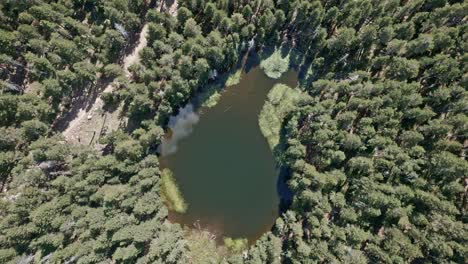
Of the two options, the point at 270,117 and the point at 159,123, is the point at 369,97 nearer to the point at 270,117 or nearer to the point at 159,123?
the point at 270,117

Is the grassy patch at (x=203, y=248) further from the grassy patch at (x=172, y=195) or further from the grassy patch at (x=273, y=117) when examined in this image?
the grassy patch at (x=273, y=117)

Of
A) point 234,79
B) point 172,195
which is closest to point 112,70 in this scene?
point 234,79

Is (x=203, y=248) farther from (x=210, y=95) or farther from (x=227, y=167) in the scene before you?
(x=210, y=95)

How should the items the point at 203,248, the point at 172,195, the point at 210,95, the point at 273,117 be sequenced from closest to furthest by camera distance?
the point at 203,248 < the point at 172,195 < the point at 273,117 < the point at 210,95

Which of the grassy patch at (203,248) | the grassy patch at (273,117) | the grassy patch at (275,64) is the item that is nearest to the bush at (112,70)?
the grassy patch at (275,64)

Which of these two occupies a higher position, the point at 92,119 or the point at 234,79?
the point at 234,79

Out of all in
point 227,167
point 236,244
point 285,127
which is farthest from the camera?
point 227,167
